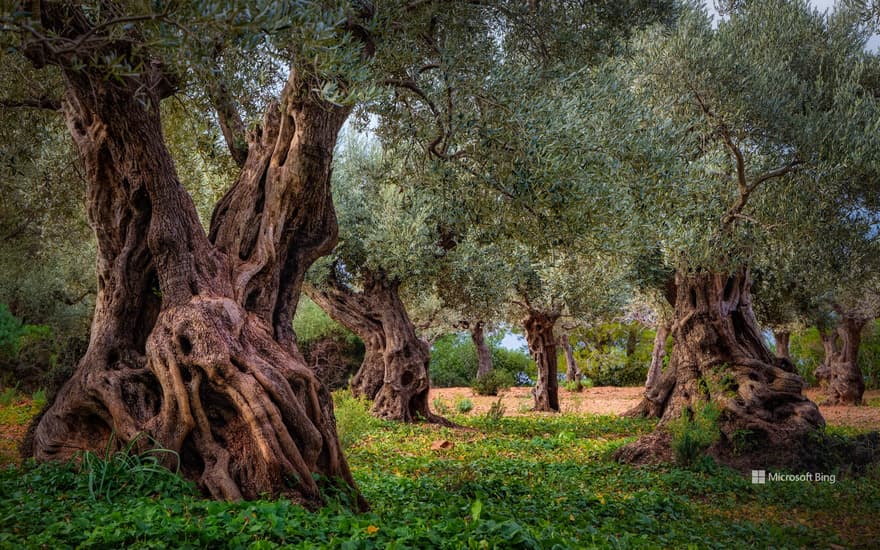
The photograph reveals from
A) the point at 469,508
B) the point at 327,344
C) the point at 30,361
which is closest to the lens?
the point at 469,508

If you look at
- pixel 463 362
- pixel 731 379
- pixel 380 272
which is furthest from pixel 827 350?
pixel 380 272

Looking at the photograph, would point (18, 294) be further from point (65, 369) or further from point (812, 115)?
point (812, 115)

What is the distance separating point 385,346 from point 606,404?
12560 mm

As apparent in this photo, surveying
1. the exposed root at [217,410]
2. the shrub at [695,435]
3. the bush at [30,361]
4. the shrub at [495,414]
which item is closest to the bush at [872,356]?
the shrub at [495,414]

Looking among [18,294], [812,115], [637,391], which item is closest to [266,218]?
[812,115]

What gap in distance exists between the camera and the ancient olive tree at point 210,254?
Result: 19.9ft

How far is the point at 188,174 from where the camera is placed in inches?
484

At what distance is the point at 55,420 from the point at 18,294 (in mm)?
15668

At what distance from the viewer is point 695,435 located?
10.8 meters

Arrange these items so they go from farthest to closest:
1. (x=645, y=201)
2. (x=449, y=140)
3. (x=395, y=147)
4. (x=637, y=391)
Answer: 1. (x=637, y=391)
2. (x=395, y=147)
3. (x=645, y=201)
4. (x=449, y=140)

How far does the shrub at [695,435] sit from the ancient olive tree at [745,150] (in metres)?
0.42

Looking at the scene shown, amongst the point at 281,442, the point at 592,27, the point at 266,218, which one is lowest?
the point at 281,442

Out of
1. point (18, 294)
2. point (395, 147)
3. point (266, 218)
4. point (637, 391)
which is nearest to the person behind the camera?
point (266, 218)

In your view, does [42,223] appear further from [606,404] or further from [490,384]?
[606,404]
